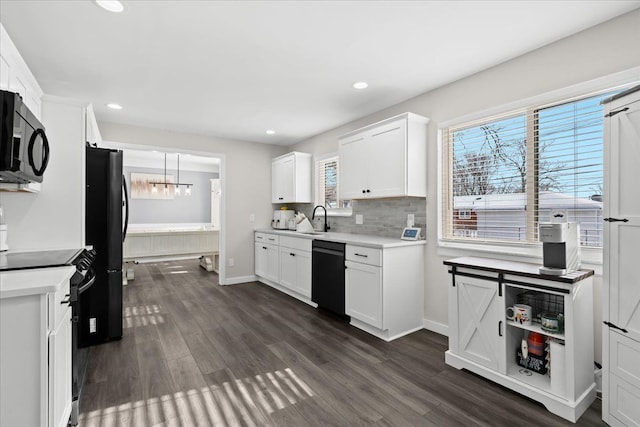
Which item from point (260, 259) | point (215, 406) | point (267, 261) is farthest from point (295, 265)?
point (215, 406)

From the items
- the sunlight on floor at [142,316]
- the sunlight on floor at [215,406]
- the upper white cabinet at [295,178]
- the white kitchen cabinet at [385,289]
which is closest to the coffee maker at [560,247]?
the white kitchen cabinet at [385,289]

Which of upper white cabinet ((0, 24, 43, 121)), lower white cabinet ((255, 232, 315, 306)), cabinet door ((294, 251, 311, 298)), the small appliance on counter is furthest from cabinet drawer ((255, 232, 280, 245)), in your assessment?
upper white cabinet ((0, 24, 43, 121))

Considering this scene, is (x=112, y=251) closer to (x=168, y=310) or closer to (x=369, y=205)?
(x=168, y=310)

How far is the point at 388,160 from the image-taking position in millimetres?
3250

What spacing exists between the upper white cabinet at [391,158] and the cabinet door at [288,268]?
1310 mm

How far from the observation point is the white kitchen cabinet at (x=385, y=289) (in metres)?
2.92

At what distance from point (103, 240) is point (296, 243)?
219 centimetres

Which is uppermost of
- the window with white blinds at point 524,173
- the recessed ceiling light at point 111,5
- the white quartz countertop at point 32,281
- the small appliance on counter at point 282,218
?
the recessed ceiling light at point 111,5

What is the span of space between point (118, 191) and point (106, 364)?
1488 millimetres

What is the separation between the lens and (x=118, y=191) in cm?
288

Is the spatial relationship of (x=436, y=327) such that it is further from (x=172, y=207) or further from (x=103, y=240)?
(x=172, y=207)

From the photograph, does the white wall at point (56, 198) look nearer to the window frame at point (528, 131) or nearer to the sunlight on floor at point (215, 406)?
the sunlight on floor at point (215, 406)

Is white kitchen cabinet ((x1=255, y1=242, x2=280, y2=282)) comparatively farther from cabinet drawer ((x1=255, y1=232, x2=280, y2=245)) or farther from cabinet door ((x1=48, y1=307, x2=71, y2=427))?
cabinet door ((x1=48, y1=307, x2=71, y2=427))

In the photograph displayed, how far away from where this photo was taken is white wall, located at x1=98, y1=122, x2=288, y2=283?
506 centimetres
